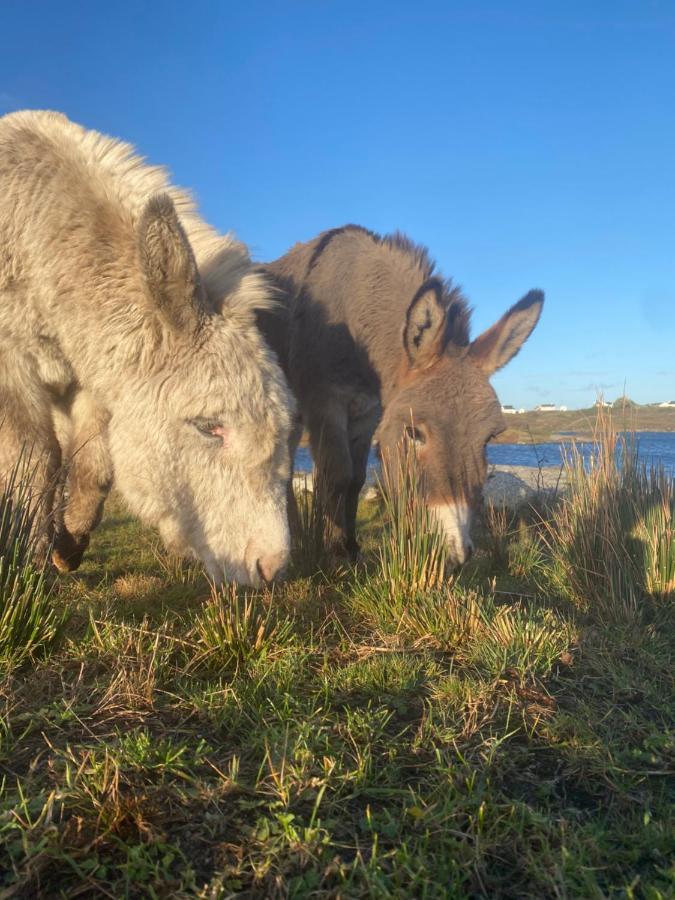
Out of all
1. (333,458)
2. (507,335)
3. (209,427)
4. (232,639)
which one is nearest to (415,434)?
(333,458)

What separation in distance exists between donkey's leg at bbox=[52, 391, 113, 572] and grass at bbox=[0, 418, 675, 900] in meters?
1.11

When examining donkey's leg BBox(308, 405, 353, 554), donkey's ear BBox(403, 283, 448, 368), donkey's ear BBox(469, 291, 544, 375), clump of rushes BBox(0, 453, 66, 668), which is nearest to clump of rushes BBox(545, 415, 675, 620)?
donkey's ear BBox(469, 291, 544, 375)

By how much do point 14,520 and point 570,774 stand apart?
2.55 meters

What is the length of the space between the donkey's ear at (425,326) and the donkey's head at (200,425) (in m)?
1.61

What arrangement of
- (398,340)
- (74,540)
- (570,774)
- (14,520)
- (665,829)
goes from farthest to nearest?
(398,340) → (74,540) → (14,520) → (570,774) → (665,829)

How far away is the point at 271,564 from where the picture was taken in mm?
3277

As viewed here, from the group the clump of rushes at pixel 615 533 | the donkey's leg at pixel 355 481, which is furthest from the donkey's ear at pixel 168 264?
the clump of rushes at pixel 615 533

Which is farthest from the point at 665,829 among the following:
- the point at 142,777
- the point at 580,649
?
the point at 142,777

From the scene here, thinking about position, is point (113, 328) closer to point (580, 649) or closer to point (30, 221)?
point (30, 221)

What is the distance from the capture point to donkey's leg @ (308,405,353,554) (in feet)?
16.5

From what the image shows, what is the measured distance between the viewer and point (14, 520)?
2.84m

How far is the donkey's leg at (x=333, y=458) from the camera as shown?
5.04m

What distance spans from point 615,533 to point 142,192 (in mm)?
3903

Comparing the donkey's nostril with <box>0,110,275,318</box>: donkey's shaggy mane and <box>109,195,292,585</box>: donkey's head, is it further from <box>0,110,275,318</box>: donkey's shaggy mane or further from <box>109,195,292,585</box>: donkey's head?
<box>0,110,275,318</box>: donkey's shaggy mane
